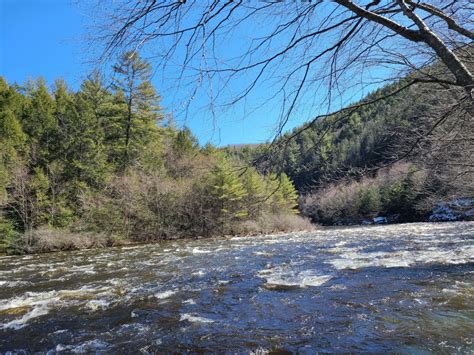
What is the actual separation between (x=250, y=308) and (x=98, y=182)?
25.5m

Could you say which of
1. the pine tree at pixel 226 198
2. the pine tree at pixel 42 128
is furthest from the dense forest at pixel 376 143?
the pine tree at pixel 42 128

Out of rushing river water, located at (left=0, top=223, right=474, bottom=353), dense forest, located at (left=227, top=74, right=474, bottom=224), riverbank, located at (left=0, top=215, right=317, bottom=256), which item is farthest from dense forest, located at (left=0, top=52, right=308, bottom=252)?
dense forest, located at (left=227, top=74, right=474, bottom=224)

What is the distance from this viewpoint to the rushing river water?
464 cm

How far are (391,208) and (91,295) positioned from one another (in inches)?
2404

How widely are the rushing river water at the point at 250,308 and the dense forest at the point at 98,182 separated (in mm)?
9761

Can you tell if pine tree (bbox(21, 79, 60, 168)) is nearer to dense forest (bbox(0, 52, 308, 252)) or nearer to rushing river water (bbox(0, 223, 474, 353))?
dense forest (bbox(0, 52, 308, 252))

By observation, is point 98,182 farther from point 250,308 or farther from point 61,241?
point 250,308

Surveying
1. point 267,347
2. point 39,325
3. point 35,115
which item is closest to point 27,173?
point 35,115

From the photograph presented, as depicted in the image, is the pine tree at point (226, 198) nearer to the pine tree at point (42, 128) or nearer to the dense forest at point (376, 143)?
the pine tree at point (42, 128)

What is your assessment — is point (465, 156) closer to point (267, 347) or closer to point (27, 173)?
point (267, 347)

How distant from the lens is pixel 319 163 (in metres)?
2.80

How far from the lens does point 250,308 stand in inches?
246

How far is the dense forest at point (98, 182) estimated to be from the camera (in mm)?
22656

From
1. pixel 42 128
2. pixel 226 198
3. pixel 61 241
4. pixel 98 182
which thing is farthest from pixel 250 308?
pixel 42 128
